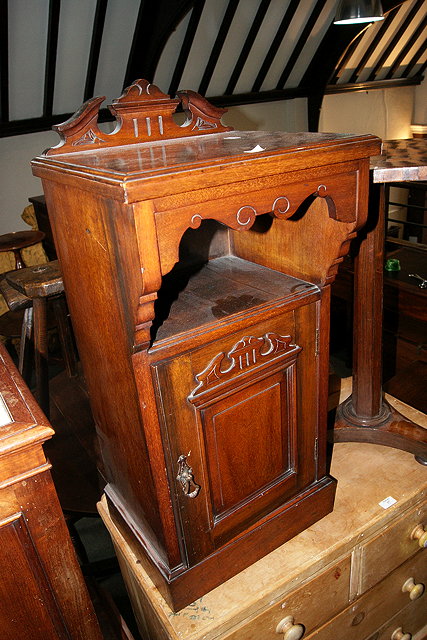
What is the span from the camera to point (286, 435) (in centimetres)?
129

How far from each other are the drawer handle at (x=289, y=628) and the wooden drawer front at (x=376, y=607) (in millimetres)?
115

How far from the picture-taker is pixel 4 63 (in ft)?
15.8

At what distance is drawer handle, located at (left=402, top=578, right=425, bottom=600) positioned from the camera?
1659 mm

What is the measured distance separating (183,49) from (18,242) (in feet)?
11.0

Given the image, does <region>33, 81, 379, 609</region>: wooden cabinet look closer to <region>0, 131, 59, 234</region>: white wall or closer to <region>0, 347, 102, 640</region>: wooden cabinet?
<region>0, 347, 102, 640</region>: wooden cabinet

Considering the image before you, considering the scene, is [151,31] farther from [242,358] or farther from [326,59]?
[242,358]

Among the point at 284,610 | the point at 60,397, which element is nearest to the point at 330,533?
the point at 284,610

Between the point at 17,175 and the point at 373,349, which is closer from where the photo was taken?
the point at 373,349

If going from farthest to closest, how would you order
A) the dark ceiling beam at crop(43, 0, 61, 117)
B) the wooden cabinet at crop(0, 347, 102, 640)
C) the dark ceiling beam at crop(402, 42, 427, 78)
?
the dark ceiling beam at crop(402, 42, 427, 78) < the dark ceiling beam at crop(43, 0, 61, 117) < the wooden cabinet at crop(0, 347, 102, 640)

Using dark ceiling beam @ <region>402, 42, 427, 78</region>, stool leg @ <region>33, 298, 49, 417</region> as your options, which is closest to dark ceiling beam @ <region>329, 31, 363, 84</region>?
dark ceiling beam @ <region>402, 42, 427, 78</region>

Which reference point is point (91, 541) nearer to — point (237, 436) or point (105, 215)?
point (237, 436)

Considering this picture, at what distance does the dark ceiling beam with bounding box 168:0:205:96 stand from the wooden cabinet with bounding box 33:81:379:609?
4894 mm

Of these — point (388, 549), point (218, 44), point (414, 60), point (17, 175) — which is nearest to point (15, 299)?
point (388, 549)

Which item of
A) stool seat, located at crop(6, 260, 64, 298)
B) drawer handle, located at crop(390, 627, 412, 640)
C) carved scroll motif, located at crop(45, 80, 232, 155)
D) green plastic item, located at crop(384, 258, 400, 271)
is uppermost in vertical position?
carved scroll motif, located at crop(45, 80, 232, 155)
